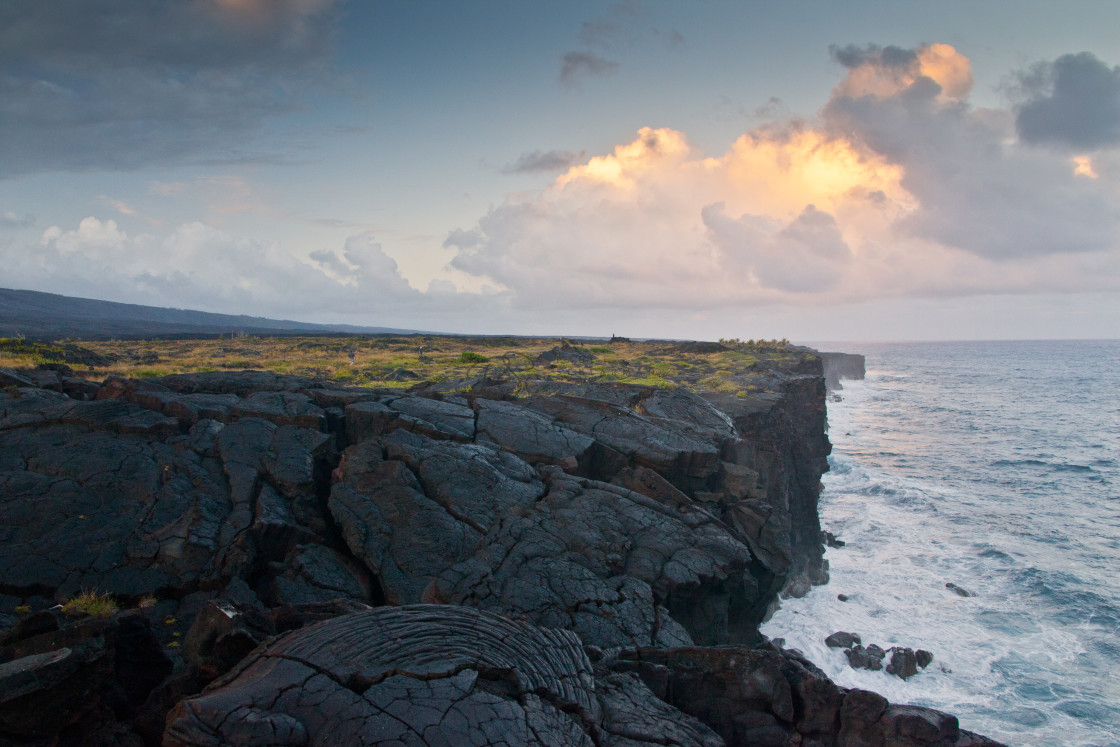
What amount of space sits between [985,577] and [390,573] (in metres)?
33.0

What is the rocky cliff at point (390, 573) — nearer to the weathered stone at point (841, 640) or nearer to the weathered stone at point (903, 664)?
the weathered stone at point (841, 640)

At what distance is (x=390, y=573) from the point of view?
13.1 m

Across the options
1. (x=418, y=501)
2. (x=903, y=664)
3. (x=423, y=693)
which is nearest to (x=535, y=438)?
(x=418, y=501)

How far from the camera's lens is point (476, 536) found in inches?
554

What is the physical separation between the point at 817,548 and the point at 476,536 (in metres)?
24.6

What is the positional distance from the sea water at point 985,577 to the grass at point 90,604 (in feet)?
76.2

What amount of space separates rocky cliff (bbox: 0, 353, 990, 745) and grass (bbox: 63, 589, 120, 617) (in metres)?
0.29

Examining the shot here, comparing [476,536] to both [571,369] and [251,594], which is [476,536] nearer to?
[251,594]

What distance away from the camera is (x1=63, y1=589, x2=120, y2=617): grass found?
1012cm

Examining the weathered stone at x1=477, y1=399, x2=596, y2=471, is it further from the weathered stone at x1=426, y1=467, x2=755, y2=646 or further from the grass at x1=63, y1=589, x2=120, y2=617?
the grass at x1=63, y1=589, x2=120, y2=617

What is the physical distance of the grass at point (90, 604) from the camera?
10.1 metres

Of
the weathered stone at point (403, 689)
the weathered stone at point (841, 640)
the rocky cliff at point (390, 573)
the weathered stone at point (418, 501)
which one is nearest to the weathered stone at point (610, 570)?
the rocky cliff at point (390, 573)

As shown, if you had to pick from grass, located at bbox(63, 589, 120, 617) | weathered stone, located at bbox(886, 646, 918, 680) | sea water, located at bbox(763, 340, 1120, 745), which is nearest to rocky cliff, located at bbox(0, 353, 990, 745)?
grass, located at bbox(63, 589, 120, 617)

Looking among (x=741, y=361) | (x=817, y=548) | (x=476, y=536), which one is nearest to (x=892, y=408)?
(x=741, y=361)
